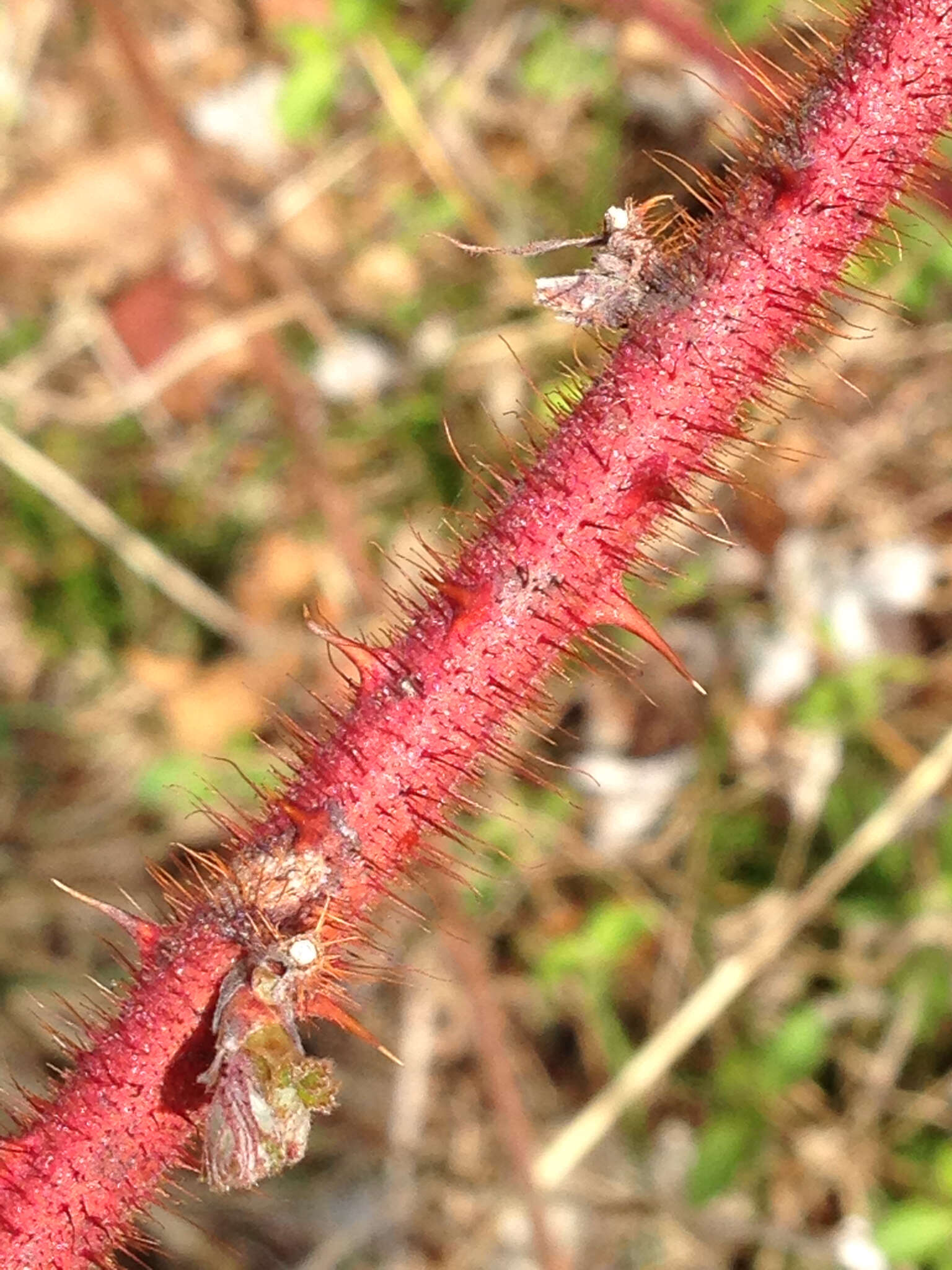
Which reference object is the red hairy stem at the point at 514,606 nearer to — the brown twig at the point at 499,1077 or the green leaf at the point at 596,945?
the brown twig at the point at 499,1077

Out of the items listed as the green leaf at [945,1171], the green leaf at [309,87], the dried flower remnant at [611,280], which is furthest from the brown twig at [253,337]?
the dried flower remnant at [611,280]

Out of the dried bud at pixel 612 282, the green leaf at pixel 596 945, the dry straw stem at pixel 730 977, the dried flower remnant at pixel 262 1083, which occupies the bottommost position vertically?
the dry straw stem at pixel 730 977

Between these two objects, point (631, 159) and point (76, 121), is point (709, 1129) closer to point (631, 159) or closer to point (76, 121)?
point (631, 159)

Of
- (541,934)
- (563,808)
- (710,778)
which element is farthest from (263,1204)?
(710,778)

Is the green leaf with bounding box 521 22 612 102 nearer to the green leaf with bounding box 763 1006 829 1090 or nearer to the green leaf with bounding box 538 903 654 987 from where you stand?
the green leaf with bounding box 538 903 654 987

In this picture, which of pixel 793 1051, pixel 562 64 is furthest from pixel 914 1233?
pixel 562 64

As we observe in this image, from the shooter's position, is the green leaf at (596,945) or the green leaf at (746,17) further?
the green leaf at (596,945)

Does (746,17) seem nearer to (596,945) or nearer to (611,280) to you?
(611,280)

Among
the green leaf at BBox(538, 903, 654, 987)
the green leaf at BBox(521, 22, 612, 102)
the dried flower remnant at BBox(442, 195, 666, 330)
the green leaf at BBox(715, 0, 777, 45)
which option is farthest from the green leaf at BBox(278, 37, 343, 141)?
the dried flower remnant at BBox(442, 195, 666, 330)
